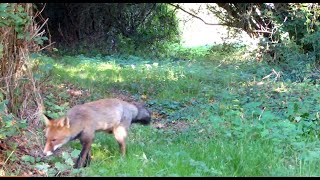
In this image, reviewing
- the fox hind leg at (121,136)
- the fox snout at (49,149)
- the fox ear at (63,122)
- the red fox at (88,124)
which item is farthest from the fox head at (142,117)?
the fox snout at (49,149)

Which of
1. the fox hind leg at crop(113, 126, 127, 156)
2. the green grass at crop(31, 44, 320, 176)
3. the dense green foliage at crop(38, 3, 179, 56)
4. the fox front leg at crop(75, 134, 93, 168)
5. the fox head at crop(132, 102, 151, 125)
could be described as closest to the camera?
the green grass at crop(31, 44, 320, 176)

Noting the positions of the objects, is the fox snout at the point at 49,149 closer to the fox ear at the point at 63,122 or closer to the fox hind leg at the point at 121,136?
the fox ear at the point at 63,122

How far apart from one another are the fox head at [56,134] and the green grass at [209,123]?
447 mm

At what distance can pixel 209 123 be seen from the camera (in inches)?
306

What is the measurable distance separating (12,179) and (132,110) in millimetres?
2396

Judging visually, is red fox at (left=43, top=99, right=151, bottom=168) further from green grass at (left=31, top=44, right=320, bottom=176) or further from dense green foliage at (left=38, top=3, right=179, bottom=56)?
dense green foliage at (left=38, top=3, right=179, bottom=56)

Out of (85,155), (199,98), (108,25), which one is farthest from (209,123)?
(108,25)

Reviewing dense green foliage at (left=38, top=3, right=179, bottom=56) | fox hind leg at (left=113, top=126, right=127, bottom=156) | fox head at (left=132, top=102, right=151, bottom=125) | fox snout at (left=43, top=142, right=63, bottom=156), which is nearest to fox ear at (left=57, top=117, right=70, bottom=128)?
fox snout at (left=43, top=142, right=63, bottom=156)

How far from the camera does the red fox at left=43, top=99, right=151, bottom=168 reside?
578 cm

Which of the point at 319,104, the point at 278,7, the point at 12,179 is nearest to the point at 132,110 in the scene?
the point at 12,179

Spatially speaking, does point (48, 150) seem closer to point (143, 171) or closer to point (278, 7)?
point (143, 171)

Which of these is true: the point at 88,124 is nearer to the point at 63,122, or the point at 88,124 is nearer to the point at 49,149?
the point at 63,122

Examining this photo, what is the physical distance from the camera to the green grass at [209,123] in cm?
557

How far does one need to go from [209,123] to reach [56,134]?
276cm
